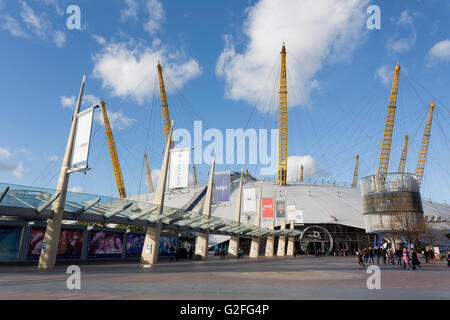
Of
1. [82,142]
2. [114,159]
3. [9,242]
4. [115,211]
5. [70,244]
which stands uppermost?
[114,159]

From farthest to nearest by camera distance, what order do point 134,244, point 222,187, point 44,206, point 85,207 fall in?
point 222,187, point 134,244, point 85,207, point 44,206

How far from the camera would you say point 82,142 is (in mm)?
18906

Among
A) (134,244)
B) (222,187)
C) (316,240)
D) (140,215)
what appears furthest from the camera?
(316,240)

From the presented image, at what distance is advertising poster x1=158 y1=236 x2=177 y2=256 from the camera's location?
35.9 m

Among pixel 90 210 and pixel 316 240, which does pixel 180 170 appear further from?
pixel 316 240

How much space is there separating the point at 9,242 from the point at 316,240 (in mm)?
61678

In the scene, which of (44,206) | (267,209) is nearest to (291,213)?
(267,209)

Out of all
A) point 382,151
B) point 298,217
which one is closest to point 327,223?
point 298,217

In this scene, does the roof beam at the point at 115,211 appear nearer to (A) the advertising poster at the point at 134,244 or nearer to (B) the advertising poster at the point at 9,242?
(B) the advertising poster at the point at 9,242

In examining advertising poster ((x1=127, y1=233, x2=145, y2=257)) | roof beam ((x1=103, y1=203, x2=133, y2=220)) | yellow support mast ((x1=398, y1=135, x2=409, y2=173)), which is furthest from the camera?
yellow support mast ((x1=398, y1=135, x2=409, y2=173))

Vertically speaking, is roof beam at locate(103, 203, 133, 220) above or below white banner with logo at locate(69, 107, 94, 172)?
below

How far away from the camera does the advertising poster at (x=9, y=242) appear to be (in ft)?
65.4

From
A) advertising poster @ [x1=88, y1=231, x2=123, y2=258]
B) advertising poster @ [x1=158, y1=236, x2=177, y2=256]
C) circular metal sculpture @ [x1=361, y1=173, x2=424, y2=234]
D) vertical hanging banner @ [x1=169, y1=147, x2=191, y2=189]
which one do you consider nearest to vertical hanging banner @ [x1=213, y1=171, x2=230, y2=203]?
advertising poster @ [x1=158, y1=236, x2=177, y2=256]

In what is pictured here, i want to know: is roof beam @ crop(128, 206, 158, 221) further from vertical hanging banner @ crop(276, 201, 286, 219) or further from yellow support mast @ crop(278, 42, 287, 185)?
yellow support mast @ crop(278, 42, 287, 185)
